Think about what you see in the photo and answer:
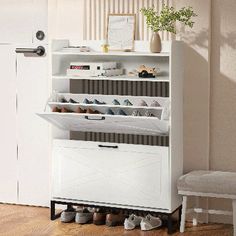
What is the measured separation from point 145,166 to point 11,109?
145 cm

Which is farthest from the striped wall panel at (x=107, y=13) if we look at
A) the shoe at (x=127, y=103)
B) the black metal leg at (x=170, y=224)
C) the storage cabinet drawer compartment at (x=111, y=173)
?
the black metal leg at (x=170, y=224)

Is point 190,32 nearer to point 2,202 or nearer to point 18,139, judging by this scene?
point 18,139

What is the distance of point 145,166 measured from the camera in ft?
16.6

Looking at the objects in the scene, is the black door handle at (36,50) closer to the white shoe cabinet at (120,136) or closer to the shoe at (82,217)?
the white shoe cabinet at (120,136)

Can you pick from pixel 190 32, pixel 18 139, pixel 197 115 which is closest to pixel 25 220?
pixel 18 139

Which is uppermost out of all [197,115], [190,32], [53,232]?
[190,32]

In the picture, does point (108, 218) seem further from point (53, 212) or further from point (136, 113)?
point (136, 113)

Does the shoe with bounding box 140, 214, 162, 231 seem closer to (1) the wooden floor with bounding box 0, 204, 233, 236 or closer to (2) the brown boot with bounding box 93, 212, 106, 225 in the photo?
(1) the wooden floor with bounding box 0, 204, 233, 236

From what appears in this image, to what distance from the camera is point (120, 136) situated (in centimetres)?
546

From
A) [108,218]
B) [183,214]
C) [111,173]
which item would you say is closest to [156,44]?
[111,173]

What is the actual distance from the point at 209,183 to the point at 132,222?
0.70 m

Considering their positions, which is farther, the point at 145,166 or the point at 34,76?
the point at 34,76

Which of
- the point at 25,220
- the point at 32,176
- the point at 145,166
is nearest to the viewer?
the point at 145,166

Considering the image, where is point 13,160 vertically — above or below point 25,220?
above
